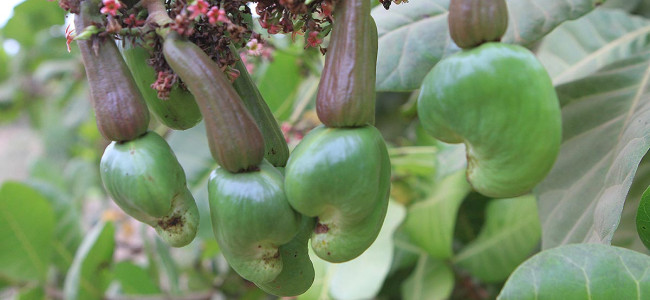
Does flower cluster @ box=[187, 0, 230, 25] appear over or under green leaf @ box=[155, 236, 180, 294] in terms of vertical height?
over

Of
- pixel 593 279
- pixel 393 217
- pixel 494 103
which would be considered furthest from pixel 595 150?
pixel 494 103

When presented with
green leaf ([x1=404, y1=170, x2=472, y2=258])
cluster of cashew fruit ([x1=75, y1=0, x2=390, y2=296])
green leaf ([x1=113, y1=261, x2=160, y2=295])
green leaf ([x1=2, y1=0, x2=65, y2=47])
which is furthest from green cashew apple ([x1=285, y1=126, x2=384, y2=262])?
green leaf ([x1=2, y1=0, x2=65, y2=47])

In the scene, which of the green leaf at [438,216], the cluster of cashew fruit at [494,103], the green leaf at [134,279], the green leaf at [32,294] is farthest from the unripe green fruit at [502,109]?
the green leaf at [32,294]

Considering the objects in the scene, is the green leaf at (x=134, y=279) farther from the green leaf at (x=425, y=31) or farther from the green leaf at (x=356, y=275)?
the green leaf at (x=425, y=31)

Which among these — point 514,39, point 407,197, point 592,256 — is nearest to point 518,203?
point 407,197

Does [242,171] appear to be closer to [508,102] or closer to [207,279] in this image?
[508,102]

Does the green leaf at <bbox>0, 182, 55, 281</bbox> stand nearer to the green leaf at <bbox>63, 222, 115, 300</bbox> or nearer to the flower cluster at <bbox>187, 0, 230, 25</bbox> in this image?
the green leaf at <bbox>63, 222, 115, 300</bbox>

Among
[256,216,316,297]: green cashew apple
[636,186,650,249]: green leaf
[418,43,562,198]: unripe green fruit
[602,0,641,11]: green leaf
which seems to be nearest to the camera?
[418,43,562,198]: unripe green fruit
